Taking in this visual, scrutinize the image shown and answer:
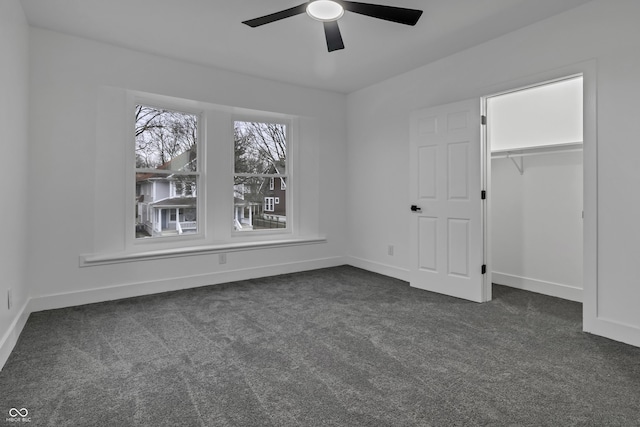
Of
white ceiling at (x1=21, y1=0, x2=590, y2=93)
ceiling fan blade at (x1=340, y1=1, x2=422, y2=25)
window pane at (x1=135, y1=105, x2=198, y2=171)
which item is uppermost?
white ceiling at (x1=21, y1=0, x2=590, y2=93)

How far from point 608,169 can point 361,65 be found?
8.70ft

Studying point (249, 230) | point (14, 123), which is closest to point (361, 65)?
point (249, 230)

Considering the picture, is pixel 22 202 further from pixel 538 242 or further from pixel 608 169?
pixel 538 242

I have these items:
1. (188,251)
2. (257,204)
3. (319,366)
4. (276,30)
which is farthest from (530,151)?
(188,251)

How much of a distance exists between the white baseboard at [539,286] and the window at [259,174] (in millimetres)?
2866

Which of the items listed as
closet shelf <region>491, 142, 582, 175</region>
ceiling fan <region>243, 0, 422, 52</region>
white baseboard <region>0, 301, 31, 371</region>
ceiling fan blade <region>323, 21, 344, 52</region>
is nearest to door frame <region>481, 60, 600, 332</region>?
closet shelf <region>491, 142, 582, 175</region>

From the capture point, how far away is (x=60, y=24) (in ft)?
10.3

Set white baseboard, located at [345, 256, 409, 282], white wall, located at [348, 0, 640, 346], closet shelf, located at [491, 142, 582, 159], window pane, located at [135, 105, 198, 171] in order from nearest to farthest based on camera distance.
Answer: white wall, located at [348, 0, 640, 346] → closet shelf, located at [491, 142, 582, 159] → window pane, located at [135, 105, 198, 171] → white baseboard, located at [345, 256, 409, 282]

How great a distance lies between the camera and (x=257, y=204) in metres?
4.84

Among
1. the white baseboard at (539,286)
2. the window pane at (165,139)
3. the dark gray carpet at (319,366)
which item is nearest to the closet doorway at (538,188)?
the white baseboard at (539,286)

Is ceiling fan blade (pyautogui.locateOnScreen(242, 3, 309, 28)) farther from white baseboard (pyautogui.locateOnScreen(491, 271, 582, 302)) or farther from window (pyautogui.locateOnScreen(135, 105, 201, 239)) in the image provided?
white baseboard (pyautogui.locateOnScreen(491, 271, 582, 302))

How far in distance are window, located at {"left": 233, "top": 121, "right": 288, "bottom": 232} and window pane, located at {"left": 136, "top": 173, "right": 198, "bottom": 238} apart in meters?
0.56

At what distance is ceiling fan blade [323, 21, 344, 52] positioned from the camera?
260 cm

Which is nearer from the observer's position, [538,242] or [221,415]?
[221,415]
